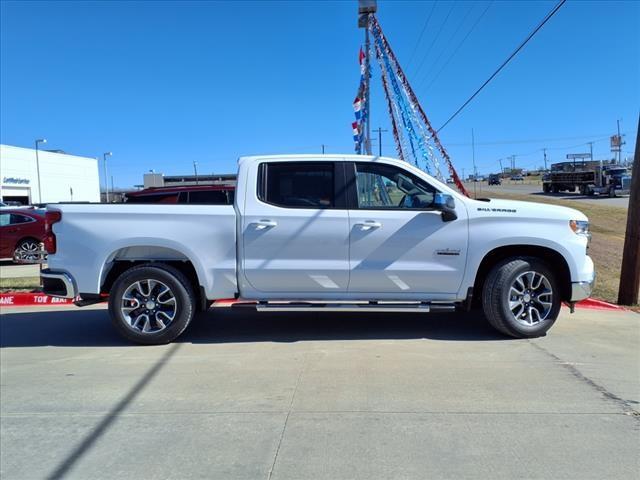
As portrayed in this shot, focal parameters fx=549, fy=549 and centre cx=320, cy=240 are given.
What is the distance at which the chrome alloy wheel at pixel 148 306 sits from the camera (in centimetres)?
612

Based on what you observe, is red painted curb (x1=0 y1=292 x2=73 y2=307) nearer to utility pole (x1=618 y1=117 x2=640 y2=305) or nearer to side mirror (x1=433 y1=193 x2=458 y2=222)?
side mirror (x1=433 y1=193 x2=458 y2=222)

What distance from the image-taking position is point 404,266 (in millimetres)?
6051

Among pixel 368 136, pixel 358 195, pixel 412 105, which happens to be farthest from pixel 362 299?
pixel 368 136

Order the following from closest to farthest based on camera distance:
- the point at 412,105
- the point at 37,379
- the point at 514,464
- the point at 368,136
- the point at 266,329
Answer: the point at 514,464 < the point at 37,379 < the point at 266,329 < the point at 412,105 < the point at 368,136

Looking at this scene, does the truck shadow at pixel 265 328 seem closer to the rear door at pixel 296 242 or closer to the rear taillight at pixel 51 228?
the rear door at pixel 296 242

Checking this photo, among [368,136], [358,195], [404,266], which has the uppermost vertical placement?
[368,136]

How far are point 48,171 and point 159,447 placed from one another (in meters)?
71.2

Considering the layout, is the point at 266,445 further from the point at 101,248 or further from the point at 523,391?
the point at 101,248

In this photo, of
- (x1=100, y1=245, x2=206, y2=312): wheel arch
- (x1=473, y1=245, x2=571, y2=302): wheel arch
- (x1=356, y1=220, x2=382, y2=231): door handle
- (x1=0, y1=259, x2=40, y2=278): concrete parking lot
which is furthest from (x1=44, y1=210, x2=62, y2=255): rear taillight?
(x1=0, y1=259, x2=40, y2=278): concrete parking lot

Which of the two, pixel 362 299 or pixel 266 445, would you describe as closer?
pixel 266 445

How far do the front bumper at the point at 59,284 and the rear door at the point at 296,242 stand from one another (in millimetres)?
1893

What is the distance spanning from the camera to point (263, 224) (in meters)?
6.02

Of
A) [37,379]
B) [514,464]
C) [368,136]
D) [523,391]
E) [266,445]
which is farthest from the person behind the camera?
[368,136]

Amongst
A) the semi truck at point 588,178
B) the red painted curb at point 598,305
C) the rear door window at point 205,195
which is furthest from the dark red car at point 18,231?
the semi truck at point 588,178
